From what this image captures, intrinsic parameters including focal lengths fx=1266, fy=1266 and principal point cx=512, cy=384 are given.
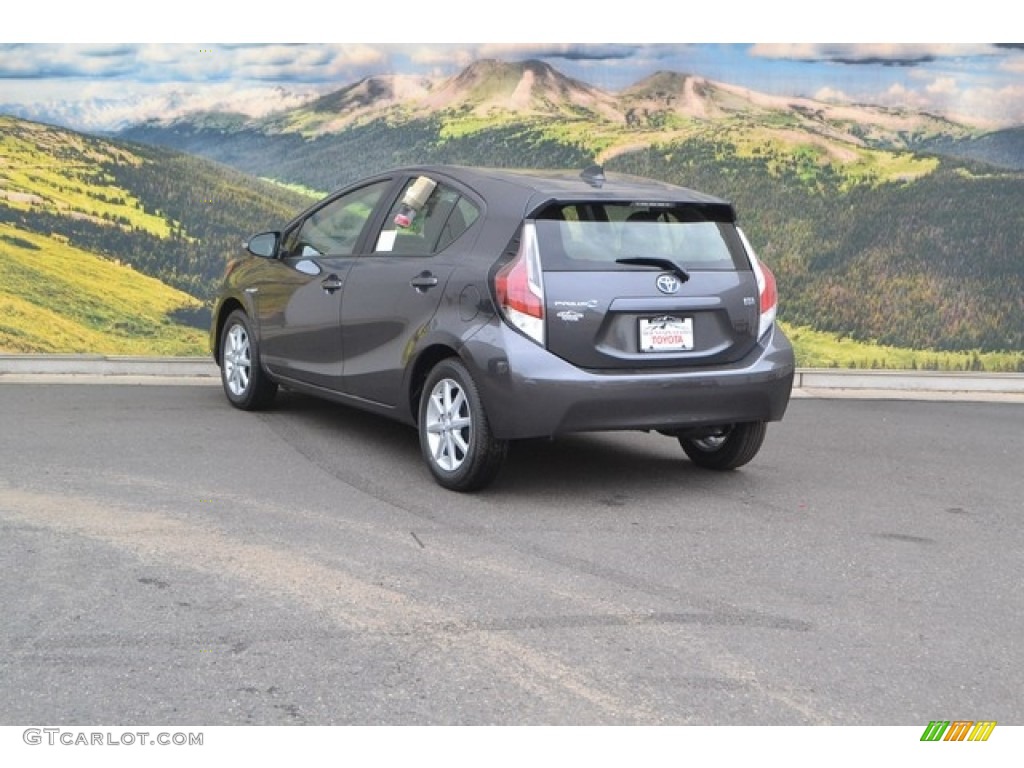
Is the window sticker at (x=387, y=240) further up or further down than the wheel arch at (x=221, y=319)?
further up

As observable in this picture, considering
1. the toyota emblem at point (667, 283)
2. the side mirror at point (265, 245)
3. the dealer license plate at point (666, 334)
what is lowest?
the dealer license plate at point (666, 334)

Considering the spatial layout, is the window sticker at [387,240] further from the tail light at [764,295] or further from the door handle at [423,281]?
the tail light at [764,295]

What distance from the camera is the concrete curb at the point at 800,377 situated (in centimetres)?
1025

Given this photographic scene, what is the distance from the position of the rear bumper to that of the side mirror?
249 centimetres

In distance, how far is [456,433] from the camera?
20.5 ft

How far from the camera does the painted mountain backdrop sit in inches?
445

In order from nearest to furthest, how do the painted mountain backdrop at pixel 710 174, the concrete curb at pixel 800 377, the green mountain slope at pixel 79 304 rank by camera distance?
1. the concrete curb at pixel 800 377
2. the green mountain slope at pixel 79 304
3. the painted mountain backdrop at pixel 710 174

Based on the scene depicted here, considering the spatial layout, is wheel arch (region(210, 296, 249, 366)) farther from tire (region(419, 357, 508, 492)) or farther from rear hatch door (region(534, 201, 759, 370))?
rear hatch door (region(534, 201, 759, 370))

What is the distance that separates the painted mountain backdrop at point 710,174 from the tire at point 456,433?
5.40 m

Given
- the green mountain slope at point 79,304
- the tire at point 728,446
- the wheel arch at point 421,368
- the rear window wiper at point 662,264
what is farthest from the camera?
the green mountain slope at point 79,304

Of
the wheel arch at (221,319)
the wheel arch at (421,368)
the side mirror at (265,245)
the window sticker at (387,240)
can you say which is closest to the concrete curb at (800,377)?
the wheel arch at (221,319)

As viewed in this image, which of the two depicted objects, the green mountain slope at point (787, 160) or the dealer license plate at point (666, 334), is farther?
the green mountain slope at point (787, 160)

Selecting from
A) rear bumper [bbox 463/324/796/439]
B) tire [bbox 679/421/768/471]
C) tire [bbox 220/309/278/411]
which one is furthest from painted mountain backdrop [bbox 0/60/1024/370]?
rear bumper [bbox 463/324/796/439]

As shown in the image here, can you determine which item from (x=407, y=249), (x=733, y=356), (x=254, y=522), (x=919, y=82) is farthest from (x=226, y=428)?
(x=919, y=82)
